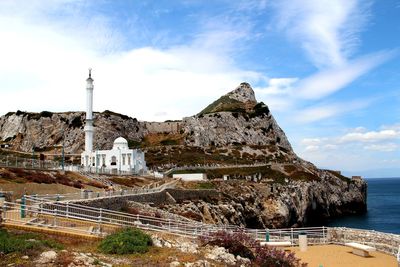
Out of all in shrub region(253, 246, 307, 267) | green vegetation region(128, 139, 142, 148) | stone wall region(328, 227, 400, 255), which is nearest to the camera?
→ shrub region(253, 246, 307, 267)

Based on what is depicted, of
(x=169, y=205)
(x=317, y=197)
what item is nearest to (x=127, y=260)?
(x=169, y=205)

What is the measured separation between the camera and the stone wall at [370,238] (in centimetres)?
2291

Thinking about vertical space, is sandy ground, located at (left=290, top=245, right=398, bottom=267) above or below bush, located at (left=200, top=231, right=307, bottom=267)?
below

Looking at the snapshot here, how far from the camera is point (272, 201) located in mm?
79312

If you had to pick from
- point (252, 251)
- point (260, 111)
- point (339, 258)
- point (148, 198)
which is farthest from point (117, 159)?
Answer: point (260, 111)

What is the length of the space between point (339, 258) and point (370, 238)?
15.6 feet

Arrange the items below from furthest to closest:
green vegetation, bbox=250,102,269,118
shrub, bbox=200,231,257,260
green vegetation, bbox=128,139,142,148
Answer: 1. green vegetation, bbox=250,102,269,118
2. green vegetation, bbox=128,139,142,148
3. shrub, bbox=200,231,257,260

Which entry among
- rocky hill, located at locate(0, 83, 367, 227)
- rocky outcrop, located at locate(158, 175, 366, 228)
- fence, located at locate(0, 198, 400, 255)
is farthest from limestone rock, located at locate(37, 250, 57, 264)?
rocky hill, located at locate(0, 83, 367, 227)

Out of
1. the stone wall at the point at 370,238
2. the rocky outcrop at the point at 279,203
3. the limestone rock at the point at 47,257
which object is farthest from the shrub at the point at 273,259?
the rocky outcrop at the point at 279,203

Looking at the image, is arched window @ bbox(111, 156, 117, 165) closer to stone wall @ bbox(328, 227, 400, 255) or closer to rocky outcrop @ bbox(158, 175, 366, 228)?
rocky outcrop @ bbox(158, 175, 366, 228)

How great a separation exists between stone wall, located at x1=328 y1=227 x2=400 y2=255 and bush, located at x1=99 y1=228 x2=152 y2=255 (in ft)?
47.0

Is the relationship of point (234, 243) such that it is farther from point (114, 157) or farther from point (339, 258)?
point (114, 157)

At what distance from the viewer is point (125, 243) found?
1578 centimetres

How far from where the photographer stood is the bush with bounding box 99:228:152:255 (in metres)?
15.5
